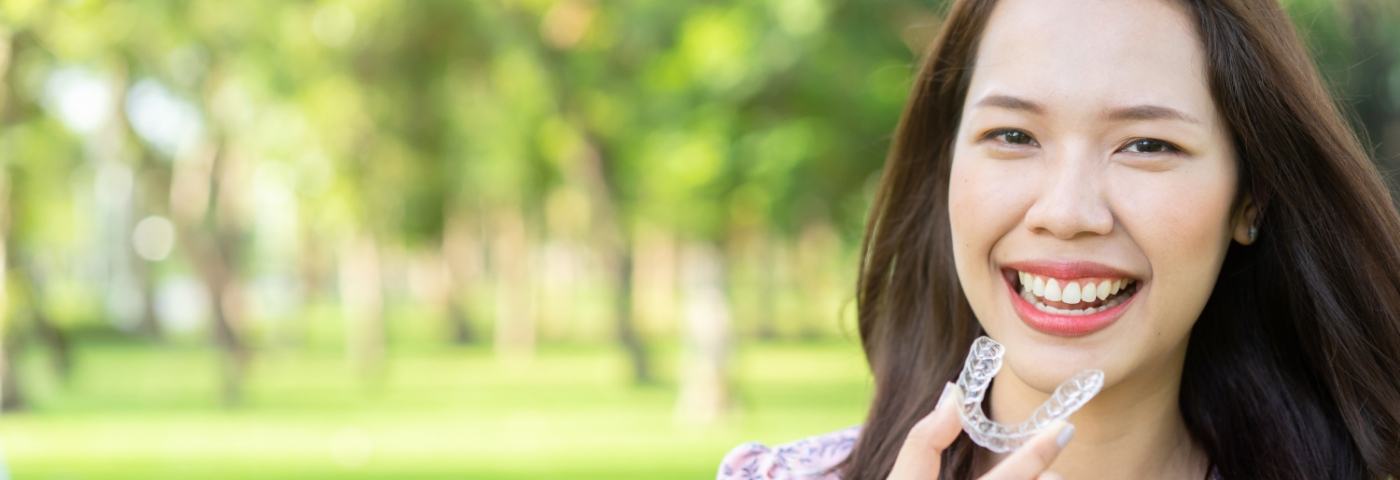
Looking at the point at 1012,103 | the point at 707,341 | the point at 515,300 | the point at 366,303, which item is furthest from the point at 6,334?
the point at 1012,103

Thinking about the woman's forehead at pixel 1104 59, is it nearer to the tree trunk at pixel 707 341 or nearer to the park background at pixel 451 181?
the park background at pixel 451 181

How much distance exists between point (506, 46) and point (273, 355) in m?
16.0

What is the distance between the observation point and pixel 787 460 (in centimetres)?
240

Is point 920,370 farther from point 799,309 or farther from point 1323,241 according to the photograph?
point 799,309

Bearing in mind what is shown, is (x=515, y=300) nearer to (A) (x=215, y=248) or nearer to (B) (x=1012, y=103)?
(A) (x=215, y=248)

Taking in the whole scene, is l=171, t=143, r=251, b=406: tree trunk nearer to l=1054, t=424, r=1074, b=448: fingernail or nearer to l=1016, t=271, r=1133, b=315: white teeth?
l=1016, t=271, r=1133, b=315: white teeth

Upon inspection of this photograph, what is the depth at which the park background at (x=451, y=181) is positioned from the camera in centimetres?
1542

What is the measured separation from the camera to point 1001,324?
2.07 meters

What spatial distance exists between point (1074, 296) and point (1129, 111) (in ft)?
0.79

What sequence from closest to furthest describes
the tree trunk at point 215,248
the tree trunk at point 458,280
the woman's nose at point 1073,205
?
the woman's nose at point 1073,205 → the tree trunk at point 215,248 → the tree trunk at point 458,280

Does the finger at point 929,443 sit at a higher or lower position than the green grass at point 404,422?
higher

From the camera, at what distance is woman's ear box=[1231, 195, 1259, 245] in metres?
2.15

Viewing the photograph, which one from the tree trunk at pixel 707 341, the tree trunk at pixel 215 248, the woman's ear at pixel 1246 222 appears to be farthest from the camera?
the tree trunk at pixel 215 248

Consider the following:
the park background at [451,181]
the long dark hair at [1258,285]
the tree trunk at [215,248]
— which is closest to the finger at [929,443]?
the long dark hair at [1258,285]
